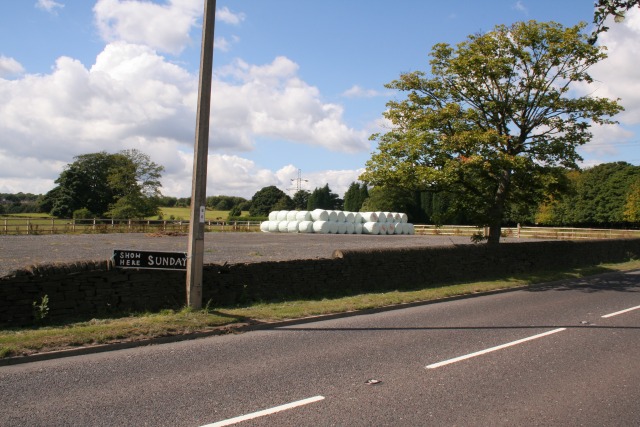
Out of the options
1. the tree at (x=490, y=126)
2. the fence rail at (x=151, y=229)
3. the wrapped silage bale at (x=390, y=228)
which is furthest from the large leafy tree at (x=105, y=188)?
the tree at (x=490, y=126)

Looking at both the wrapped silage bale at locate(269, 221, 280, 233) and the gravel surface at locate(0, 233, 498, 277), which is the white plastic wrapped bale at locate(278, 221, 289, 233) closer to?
the wrapped silage bale at locate(269, 221, 280, 233)

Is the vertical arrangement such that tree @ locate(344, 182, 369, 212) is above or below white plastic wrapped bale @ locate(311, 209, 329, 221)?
above

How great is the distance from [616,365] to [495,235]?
→ 13.5 meters

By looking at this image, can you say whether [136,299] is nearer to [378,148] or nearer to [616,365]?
[616,365]

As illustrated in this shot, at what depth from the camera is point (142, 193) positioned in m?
75.5

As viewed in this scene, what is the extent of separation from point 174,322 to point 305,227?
158 feet

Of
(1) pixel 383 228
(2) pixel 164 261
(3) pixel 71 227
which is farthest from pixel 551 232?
(2) pixel 164 261

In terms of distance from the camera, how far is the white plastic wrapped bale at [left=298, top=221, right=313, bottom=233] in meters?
57.5

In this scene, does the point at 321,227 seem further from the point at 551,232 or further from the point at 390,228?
the point at 551,232

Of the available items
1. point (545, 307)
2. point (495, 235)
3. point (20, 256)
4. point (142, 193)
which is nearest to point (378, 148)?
point (495, 235)

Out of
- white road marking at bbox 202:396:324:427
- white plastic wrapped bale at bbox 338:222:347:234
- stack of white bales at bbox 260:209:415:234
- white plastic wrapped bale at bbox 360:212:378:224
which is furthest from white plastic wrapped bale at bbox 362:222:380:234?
white road marking at bbox 202:396:324:427

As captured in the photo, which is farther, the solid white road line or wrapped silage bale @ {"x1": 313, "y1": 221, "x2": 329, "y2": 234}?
wrapped silage bale @ {"x1": 313, "y1": 221, "x2": 329, "y2": 234}

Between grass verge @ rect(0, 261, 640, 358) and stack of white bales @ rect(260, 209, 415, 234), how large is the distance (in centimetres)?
4235

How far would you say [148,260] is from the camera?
1059cm
